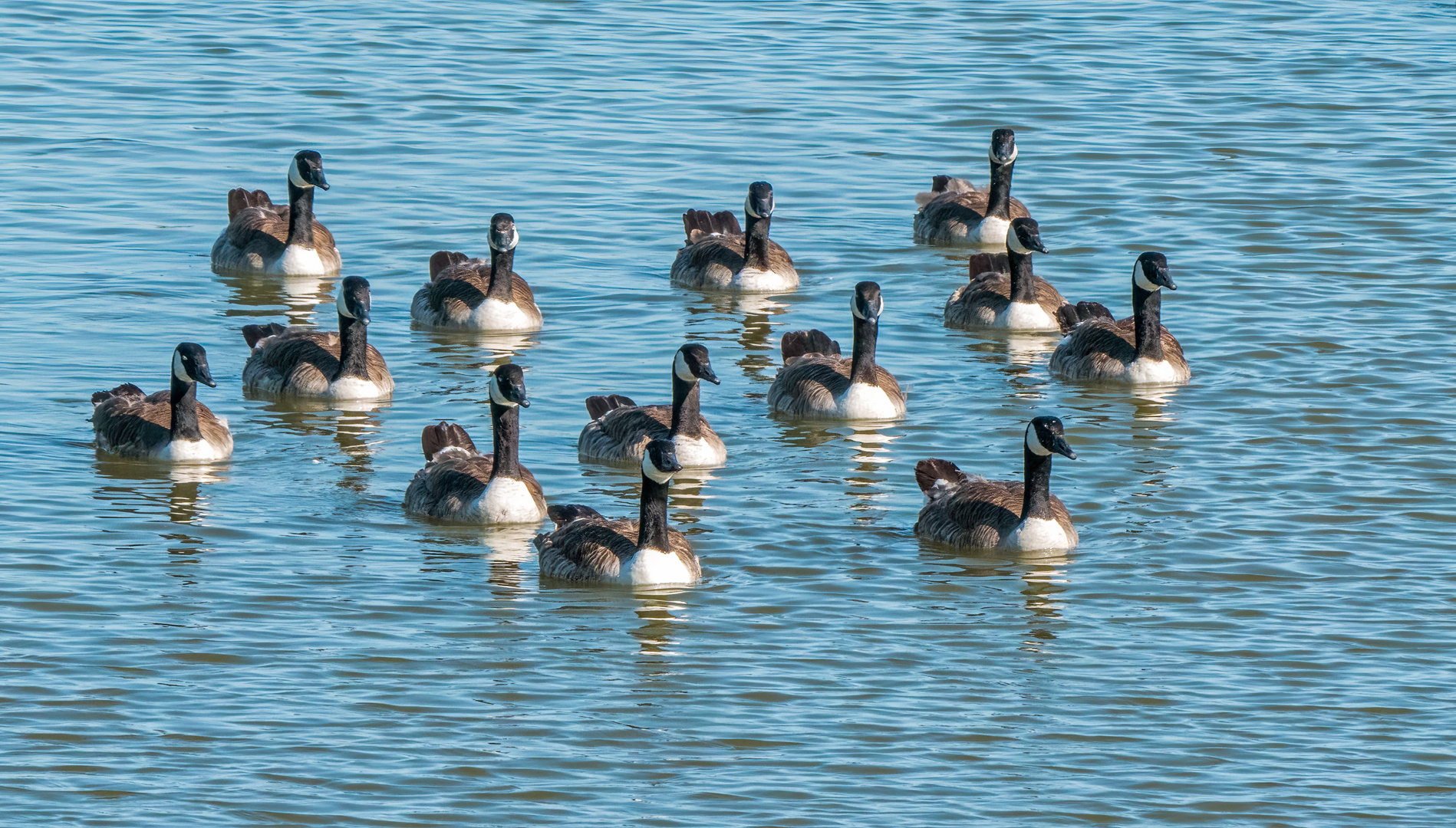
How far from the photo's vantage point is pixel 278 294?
82.7 ft

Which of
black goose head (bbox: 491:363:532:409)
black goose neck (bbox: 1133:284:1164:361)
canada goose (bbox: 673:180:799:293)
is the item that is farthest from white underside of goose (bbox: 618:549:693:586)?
canada goose (bbox: 673:180:799:293)

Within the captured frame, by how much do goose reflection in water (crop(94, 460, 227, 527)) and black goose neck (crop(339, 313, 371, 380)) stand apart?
6.91ft

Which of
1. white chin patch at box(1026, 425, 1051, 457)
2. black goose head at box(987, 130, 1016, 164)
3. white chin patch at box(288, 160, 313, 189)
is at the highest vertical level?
black goose head at box(987, 130, 1016, 164)

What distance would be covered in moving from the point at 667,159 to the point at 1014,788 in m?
18.6

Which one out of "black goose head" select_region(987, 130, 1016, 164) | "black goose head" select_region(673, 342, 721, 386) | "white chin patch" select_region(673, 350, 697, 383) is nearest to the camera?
"black goose head" select_region(673, 342, 721, 386)

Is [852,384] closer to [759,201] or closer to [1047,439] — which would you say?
[1047,439]

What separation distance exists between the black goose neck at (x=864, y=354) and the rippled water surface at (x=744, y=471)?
583 millimetres

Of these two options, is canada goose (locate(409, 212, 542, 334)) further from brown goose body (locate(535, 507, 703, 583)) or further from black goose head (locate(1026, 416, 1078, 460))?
black goose head (locate(1026, 416, 1078, 460))

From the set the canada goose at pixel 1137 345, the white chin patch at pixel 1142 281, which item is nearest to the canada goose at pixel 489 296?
the canada goose at pixel 1137 345

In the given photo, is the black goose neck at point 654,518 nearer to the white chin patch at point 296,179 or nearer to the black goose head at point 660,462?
the black goose head at point 660,462

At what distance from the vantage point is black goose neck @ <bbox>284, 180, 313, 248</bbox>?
25469 millimetres

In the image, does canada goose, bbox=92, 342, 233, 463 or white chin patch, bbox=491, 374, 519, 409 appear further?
A: canada goose, bbox=92, 342, 233, 463

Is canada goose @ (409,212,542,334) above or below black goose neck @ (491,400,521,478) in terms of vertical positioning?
above

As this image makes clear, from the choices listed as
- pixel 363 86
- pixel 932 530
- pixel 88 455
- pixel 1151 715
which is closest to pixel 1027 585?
pixel 932 530
